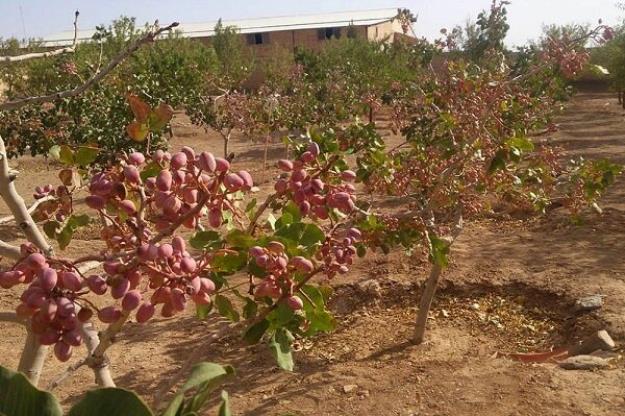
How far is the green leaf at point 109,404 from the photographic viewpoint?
900 millimetres

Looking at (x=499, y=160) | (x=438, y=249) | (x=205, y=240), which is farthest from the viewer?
(x=499, y=160)

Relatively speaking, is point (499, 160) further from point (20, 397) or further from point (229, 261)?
point (20, 397)

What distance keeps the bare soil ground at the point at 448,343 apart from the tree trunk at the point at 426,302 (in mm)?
93

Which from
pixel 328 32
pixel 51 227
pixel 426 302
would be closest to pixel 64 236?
pixel 51 227

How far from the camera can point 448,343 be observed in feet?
15.0

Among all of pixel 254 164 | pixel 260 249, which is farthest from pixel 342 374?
pixel 254 164

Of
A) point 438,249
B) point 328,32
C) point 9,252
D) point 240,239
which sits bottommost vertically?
point 438,249

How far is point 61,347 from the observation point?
1126 millimetres

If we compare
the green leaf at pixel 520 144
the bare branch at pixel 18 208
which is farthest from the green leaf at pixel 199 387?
the green leaf at pixel 520 144

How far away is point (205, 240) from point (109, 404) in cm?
65

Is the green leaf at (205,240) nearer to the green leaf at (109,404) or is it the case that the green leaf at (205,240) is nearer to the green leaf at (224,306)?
the green leaf at (224,306)

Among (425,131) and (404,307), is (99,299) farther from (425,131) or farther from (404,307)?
(425,131)

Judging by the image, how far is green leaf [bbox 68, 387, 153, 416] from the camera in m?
0.90

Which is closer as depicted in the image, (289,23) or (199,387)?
(199,387)
